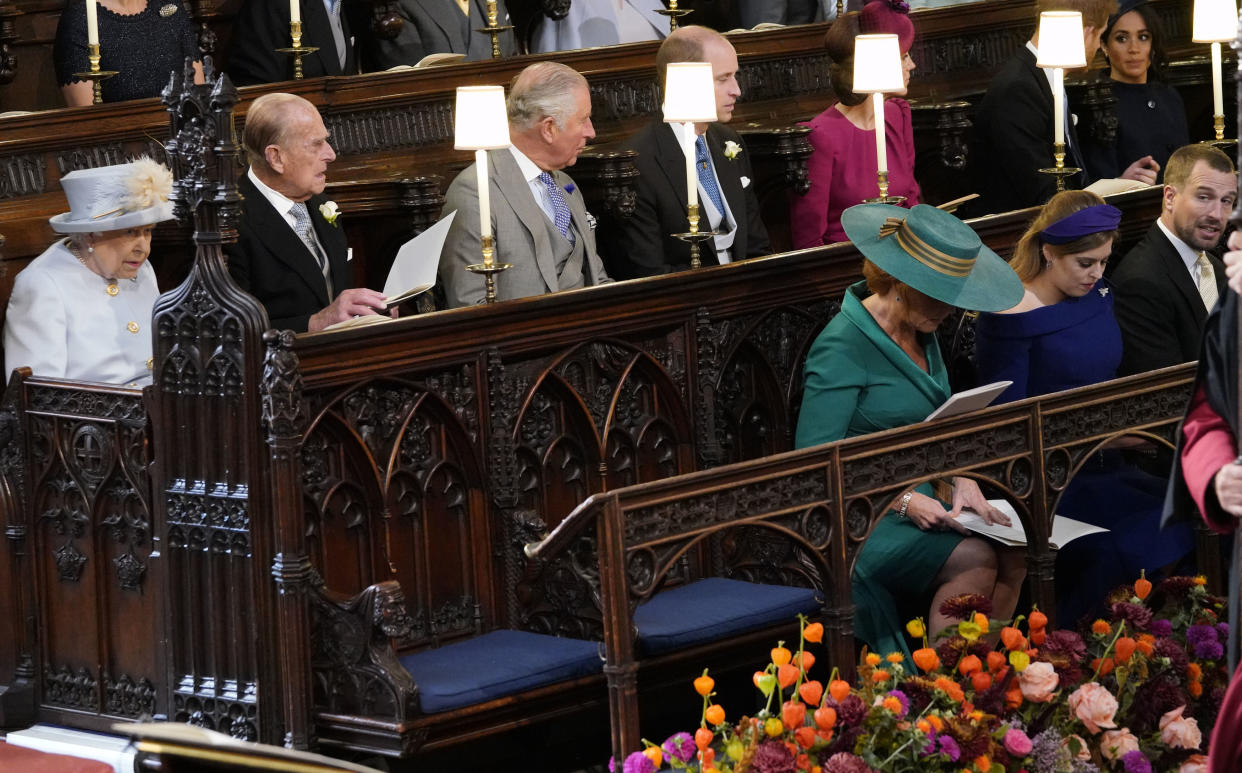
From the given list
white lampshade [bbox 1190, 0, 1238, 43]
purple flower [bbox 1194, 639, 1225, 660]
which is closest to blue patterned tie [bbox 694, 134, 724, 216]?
white lampshade [bbox 1190, 0, 1238, 43]

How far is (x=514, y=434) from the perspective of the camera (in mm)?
4609

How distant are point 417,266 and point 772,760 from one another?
1.76m

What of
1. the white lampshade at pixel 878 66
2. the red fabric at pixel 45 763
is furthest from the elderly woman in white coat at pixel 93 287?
the white lampshade at pixel 878 66

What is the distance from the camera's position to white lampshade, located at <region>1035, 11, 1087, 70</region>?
638cm

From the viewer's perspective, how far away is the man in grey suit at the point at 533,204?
207 inches

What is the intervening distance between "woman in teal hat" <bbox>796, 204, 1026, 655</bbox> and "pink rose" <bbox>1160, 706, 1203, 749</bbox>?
72 centimetres

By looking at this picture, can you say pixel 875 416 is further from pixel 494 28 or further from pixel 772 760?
pixel 494 28

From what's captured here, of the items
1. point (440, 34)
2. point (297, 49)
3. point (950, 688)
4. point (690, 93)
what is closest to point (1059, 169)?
point (690, 93)

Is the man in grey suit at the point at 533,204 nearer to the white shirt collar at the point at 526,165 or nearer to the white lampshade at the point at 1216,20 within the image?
the white shirt collar at the point at 526,165

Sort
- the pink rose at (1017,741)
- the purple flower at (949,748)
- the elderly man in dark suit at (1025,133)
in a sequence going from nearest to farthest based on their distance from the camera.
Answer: the purple flower at (949,748), the pink rose at (1017,741), the elderly man in dark suit at (1025,133)

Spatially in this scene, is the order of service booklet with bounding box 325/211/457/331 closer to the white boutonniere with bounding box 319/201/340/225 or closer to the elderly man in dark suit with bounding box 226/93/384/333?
the elderly man in dark suit with bounding box 226/93/384/333

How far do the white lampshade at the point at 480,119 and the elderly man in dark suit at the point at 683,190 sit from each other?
88 cm

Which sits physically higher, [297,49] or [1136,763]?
[297,49]

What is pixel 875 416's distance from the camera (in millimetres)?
4812
